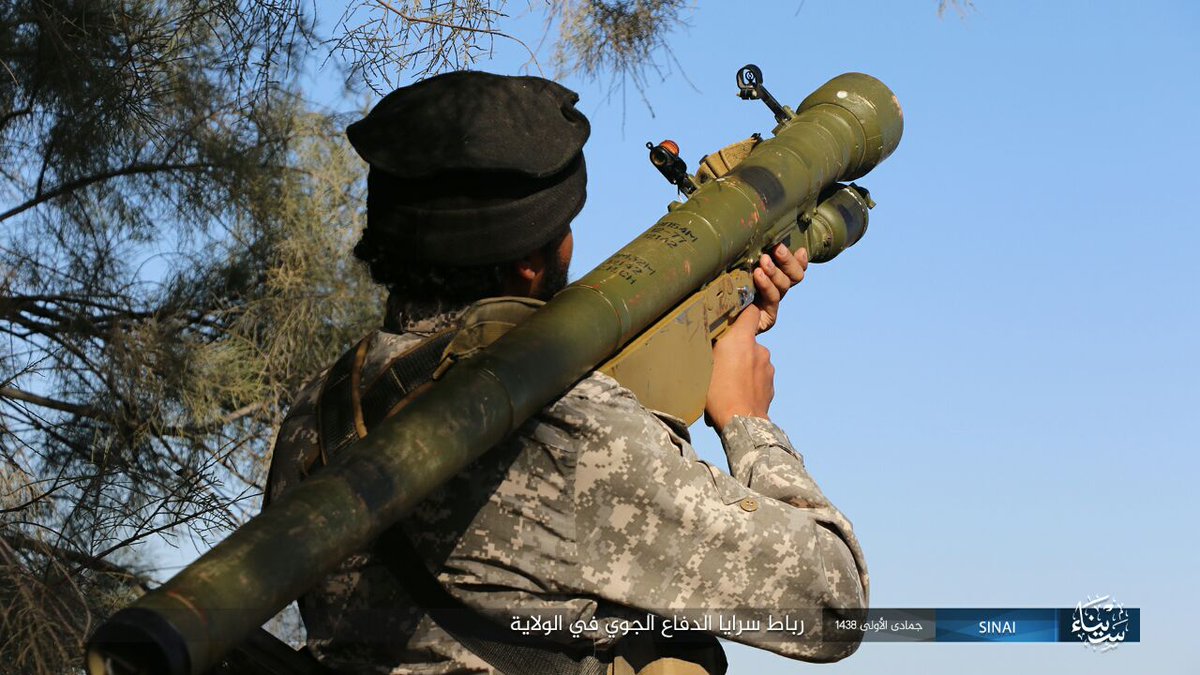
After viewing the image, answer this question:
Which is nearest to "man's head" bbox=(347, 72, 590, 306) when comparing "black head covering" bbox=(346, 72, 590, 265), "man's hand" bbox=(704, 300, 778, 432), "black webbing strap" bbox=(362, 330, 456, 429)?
"black head covering" bbox=(346, 72, 590, 265)

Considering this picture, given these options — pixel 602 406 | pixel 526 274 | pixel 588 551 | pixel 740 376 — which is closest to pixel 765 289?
pixel 740 376

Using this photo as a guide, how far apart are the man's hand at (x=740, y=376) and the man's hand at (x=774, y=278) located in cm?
4

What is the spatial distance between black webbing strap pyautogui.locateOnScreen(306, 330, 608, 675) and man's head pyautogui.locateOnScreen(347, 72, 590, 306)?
0.57 feet

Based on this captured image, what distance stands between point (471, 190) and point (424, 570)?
23.0 inches

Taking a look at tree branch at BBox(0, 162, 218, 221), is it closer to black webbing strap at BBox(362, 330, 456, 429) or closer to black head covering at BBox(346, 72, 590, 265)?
black head covering at BBox(346, 72, 590, 265)

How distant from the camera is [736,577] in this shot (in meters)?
2.29

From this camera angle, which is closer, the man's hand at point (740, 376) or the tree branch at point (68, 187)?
the man's hand at point (740, 376)

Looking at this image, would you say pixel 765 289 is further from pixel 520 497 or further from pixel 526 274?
pixel 520 497

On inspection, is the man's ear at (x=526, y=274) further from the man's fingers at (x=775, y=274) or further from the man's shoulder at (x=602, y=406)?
the man's fingers at (x=775, y=274)

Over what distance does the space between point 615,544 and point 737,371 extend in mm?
632

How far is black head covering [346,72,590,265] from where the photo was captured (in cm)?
239

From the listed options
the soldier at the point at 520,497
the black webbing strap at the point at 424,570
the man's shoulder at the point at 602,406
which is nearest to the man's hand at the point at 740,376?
the soldier at the point at 520,497

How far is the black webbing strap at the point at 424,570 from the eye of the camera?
224 cm

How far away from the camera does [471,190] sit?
2.41 meters
